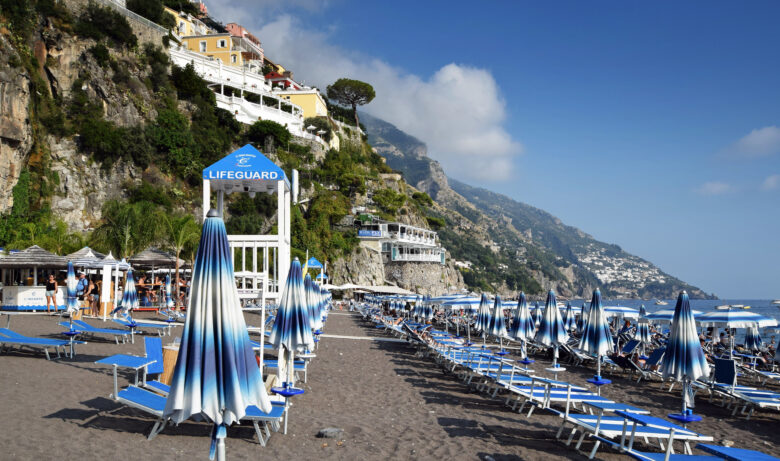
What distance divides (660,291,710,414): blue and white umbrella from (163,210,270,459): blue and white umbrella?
6.08 m

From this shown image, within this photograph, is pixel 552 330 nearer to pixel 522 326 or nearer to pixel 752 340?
pixel 522 326

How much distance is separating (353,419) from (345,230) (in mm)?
46692

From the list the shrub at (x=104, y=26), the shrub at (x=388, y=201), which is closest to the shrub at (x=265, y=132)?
the shrub at (x=104, y=26)

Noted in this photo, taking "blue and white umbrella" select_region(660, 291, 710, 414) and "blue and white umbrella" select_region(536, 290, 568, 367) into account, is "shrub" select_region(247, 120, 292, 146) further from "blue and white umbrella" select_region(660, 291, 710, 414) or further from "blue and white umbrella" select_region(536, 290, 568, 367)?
"blue and white umbrella" select_region(660, 291, 710, 414)

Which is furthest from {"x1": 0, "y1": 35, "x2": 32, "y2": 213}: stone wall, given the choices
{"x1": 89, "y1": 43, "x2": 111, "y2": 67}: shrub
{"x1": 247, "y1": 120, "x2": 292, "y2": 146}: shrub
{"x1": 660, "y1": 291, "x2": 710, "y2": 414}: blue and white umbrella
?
{"x1": 660, "y1": 291, "x2": 710, "y2": 414}: blue and white umbrella

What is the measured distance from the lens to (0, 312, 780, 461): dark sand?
5.61 metres

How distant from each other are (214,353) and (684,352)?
258 inches

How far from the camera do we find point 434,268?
63125mm

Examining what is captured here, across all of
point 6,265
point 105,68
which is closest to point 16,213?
point 6,265

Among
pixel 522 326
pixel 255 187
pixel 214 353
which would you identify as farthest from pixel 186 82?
pixel 214 353

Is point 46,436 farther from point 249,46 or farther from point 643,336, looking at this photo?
point 249,46

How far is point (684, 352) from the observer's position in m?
7.09

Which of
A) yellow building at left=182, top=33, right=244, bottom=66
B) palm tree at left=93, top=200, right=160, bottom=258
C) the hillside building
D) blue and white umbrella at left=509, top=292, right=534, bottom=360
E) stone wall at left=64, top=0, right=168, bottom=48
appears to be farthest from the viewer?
yellow building at left=182, top=33, right=244, bottom=66

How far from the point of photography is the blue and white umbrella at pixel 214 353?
355 cm
